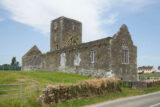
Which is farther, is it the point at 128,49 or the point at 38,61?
the point at 38,61

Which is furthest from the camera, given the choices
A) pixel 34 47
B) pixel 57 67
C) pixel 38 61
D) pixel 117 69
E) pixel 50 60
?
pixel 34 47

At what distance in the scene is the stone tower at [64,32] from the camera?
141ft

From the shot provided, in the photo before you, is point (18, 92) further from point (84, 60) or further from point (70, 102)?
point (84, 60)

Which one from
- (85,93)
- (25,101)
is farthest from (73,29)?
(25,101)

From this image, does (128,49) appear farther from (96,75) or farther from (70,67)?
(70,67)

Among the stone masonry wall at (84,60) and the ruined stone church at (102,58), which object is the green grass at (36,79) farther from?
the ruined stone church at (102,58)

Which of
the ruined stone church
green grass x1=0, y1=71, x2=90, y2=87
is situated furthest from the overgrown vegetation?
the ruined stone church

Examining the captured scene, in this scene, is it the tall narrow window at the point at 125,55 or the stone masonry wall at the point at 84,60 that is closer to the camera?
the stone masonry wall at the point at 84,60

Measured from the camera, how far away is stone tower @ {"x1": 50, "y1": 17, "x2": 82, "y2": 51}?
42938 millimetres

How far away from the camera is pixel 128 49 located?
27.0 metres

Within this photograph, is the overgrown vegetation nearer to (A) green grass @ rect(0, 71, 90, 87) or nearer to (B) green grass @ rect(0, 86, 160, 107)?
(B) green grass @ rect(0, 86, 160, 107)

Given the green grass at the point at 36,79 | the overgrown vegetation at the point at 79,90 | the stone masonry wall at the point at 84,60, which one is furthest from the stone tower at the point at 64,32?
the overgrown vegetation at the point at 79,90

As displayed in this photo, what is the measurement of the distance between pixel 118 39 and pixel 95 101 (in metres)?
14.3

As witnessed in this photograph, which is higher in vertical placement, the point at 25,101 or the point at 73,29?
the point at 73,29
